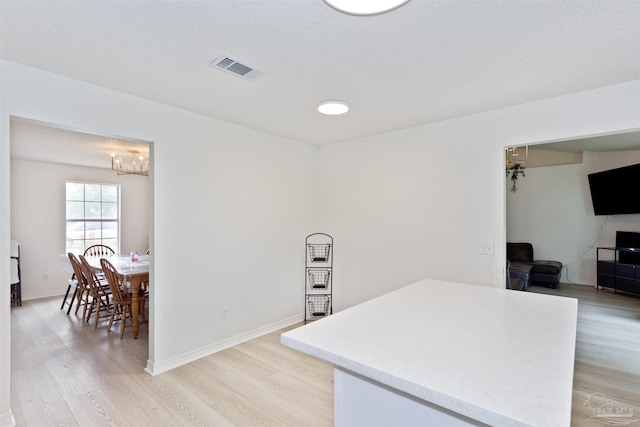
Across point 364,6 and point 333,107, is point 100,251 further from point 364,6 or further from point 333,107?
point 364,6

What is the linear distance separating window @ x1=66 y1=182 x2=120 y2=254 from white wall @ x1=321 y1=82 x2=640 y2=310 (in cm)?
469

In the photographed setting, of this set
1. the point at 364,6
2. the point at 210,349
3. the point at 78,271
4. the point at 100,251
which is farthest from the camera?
the point at 100,251

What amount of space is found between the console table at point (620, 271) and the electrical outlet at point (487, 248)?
416cm

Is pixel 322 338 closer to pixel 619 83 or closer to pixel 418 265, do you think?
pixel 418 265

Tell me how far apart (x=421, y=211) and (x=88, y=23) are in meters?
2.99

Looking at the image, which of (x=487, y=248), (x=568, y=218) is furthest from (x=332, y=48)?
(x=568, y=218)

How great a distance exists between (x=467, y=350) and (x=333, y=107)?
6.84 ft

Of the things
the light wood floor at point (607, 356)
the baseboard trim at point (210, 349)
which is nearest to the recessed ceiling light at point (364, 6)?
the light wood floor at point (607, 356)

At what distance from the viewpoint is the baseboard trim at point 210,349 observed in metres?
2.76

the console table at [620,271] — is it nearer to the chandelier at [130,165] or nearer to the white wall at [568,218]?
the white wall at [568,218]

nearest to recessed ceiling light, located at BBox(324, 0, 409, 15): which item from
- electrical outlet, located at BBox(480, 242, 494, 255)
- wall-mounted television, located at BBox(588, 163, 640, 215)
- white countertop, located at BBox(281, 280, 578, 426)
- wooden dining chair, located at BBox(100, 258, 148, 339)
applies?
white countertop, located at BBox(281, 280, 578, 426)

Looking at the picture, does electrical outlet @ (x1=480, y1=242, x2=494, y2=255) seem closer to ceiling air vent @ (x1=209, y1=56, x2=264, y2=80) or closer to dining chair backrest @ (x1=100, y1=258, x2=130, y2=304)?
ceiling air vent @ (x1=209, y1=56, x2=264, y2=80)

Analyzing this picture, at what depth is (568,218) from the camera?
20.9 ft

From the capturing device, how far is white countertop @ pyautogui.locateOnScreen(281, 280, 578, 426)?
2.66 feet
